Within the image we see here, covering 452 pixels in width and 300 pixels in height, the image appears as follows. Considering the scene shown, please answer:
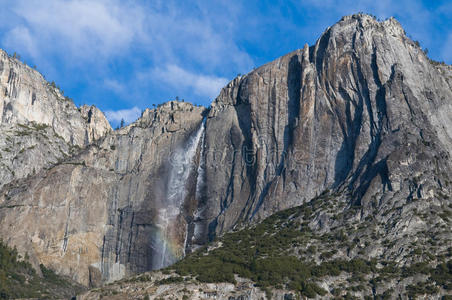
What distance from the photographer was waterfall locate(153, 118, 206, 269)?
14175 cm

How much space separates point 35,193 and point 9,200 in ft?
16.4

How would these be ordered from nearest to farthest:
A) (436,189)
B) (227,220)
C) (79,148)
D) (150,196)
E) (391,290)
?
(391,290) < (436,189) < (227,220) < (150,196) < (79,148)

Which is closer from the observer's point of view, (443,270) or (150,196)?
(443,270)

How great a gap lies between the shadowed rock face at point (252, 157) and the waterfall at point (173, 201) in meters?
0.38

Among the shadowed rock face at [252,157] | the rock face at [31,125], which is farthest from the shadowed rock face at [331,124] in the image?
the rock face at [31,125]

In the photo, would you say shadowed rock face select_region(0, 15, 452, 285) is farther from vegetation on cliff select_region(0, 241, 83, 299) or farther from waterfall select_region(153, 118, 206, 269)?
vegetation on cliff select_region(0, 241, 83, 299)

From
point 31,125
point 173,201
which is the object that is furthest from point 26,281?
point 31,125

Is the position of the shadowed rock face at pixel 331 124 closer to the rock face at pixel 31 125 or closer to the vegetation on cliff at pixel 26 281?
the vegetation on cliff at pixel 26 281

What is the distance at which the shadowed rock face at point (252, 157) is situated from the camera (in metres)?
130

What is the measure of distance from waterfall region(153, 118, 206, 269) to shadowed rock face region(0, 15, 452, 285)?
0.38 meters

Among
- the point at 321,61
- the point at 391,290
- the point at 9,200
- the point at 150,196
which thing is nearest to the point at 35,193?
the point at 9,200

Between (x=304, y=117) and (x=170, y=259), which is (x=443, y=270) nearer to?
(x=304, y=117)

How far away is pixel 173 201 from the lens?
150 m

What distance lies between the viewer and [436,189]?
378 feet
